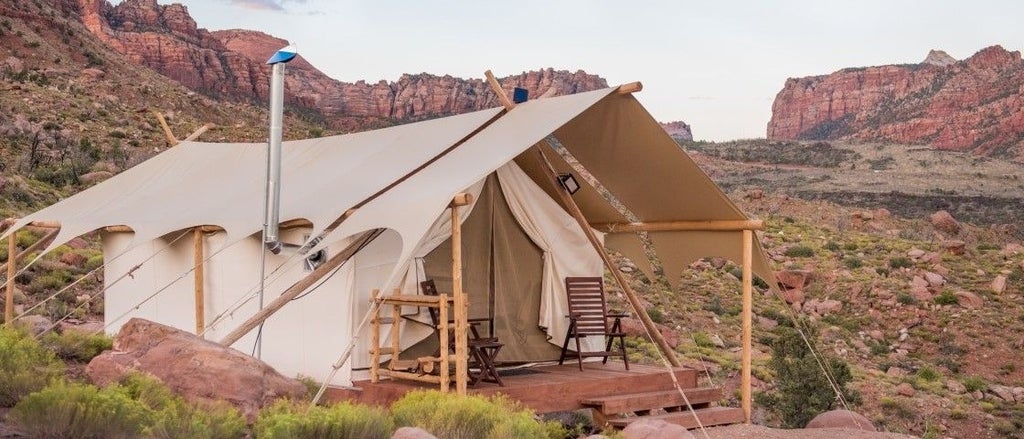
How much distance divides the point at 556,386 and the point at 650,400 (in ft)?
2.68

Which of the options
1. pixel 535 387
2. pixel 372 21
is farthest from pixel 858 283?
pixel 535 387

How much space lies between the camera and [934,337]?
2011 centimetres

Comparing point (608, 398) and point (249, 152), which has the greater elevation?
point (249, 152)

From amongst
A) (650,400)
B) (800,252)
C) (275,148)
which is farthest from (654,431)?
(800,252)

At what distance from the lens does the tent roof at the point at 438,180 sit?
7559 mm

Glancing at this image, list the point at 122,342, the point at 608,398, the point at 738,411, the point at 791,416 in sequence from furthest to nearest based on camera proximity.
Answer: the point at 791,416 → the point at 738,411 → the point at 608,398 → the point at 122,342

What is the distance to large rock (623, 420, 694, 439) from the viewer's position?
22.2 ft

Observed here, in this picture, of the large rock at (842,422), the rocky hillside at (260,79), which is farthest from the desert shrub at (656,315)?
the rocky hillside at (260,79)

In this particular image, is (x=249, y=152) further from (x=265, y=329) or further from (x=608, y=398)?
(x=608, y=398)

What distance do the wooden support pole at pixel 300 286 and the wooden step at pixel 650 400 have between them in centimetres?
203

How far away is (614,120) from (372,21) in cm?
2059

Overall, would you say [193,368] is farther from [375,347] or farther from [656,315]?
[656,315]

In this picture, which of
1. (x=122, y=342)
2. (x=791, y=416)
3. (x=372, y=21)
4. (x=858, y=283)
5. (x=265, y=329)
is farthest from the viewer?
(x=372, y=21)

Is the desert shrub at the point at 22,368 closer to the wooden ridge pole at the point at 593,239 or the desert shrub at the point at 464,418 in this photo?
the desert shrub at the point at 464,418
